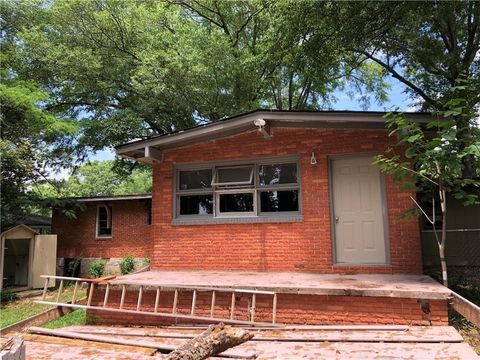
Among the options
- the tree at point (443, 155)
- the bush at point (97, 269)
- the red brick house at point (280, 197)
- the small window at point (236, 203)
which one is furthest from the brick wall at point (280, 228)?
the bush at point (97, 269)

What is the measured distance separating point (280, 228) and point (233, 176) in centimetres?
158

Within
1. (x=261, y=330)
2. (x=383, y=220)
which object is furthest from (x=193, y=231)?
(x=383, y=220)

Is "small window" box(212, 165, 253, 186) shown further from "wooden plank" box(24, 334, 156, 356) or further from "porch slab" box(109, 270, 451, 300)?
"wooden plank" box(24, 334, 156, 356)

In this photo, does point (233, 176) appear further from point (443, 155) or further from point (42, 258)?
point (42, 258)

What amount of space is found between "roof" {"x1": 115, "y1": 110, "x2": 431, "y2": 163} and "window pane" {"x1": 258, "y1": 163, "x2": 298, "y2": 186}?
2.66 feet

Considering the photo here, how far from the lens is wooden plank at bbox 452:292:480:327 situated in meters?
3.76

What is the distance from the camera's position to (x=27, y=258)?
13.5 meters

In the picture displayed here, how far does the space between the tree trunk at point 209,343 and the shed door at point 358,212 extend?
4.24 m

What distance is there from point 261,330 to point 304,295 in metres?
0.84

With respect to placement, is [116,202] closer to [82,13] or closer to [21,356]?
[82,13]

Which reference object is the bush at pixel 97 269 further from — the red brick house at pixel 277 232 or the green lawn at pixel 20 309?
the red brick house at pixel 277 232

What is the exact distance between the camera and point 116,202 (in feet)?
51.6

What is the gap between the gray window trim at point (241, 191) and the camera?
7440 mm

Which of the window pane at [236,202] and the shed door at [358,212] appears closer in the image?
the shed door at [358,212]
